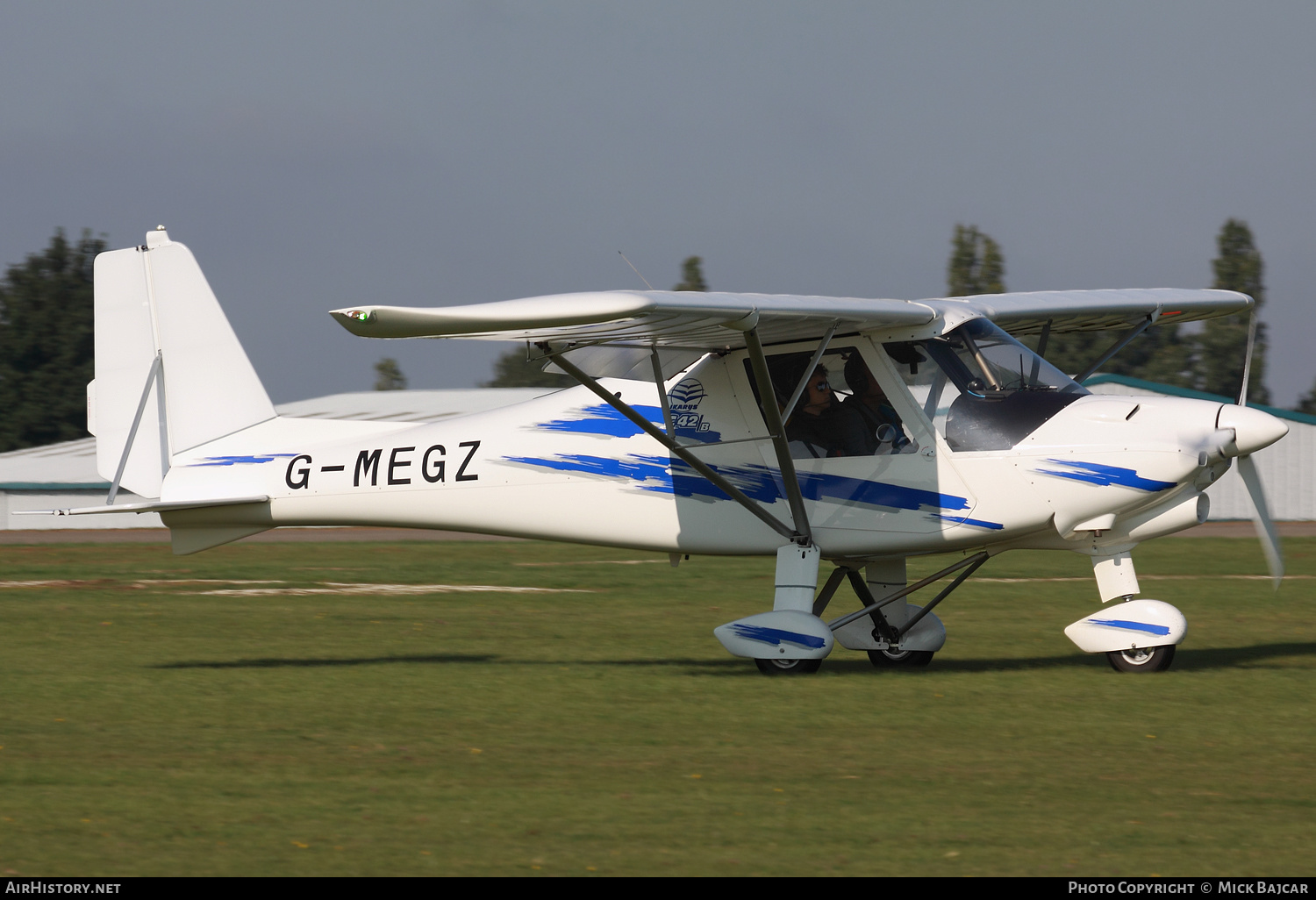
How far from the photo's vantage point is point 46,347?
8344 cm

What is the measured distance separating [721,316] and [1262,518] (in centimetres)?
470

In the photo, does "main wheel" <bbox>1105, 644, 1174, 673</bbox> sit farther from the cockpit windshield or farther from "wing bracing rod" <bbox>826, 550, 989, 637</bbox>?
the cockpit windshield

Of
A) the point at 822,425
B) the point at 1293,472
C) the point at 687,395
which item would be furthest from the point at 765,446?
the point at 1293,472

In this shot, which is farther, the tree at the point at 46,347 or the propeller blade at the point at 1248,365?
the tree at the point at 46,347

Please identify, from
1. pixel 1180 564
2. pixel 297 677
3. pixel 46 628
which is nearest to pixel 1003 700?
pixel 297 677

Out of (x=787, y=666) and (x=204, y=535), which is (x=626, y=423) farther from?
(x=204, y=535)

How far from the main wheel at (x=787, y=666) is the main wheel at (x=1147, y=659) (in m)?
2.24

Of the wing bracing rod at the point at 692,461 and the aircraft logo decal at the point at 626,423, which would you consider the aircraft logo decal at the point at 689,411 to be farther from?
the wing bracing rod at the point at 692,461

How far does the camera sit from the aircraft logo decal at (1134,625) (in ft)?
34.9

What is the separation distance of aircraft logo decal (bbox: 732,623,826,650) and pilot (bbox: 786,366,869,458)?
135 centimetres

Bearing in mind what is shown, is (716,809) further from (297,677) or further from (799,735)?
(297,677)

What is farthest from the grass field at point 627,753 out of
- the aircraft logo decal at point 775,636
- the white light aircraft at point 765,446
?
the white light aircraft at point 765,446

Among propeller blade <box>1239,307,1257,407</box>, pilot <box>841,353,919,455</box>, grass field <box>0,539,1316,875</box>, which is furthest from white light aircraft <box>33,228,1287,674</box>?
grass field <box>0,539,1316,875</box>

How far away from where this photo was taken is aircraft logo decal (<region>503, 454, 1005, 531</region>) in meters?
10.8
